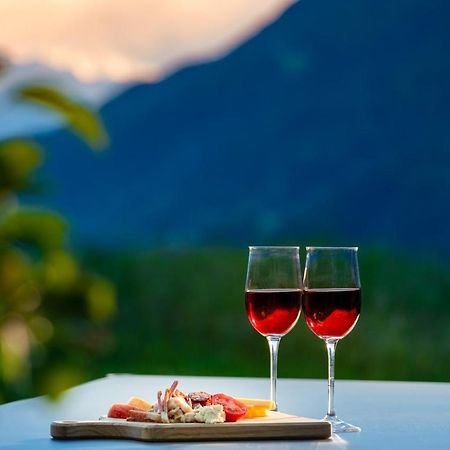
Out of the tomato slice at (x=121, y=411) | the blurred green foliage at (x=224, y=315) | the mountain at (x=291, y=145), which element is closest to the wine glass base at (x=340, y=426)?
the tomato slice at (x=121, y=411)

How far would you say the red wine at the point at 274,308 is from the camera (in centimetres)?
177

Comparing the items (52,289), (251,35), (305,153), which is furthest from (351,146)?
(52,289)

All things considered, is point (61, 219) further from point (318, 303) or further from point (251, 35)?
point (251, 35)

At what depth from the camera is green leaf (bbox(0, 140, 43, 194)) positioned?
179cm

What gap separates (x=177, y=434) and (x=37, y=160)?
509 millimetres

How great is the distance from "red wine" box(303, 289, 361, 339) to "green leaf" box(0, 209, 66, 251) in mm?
442

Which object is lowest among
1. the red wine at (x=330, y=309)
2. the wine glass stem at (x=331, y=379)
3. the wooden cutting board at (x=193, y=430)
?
the wooden cutting board at (x=193, y=430)

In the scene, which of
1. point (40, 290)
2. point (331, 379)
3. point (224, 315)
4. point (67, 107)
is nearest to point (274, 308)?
point (331, 379)

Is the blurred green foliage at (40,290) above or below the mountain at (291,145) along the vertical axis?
below

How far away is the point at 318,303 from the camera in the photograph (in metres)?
1.75

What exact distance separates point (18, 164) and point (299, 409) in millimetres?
652

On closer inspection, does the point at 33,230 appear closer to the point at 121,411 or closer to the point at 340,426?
the point at 121,411

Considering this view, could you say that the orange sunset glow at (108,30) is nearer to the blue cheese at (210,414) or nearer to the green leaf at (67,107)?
the green leaf at (67,107)

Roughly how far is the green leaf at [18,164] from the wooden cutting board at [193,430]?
40 cm
